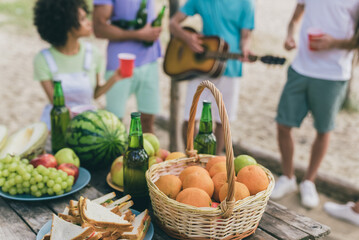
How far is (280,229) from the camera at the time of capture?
5.54ft

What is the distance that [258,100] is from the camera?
20.8 feet

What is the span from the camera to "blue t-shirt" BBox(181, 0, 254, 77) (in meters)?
3.46

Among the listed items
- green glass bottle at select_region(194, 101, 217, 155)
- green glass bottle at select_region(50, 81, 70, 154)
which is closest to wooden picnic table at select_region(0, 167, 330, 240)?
green glass bottle at select_region(194, 101, 217, 155)

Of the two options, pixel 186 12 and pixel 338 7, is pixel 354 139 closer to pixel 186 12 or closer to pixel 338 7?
pixel 338 7

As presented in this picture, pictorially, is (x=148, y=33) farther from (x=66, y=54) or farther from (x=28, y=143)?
(x=28, y=143)

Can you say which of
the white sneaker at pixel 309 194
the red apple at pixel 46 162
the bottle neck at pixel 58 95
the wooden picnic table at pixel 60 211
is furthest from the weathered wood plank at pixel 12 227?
the white sneaker at pixel 309 194

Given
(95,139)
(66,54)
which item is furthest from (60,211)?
(66,54)

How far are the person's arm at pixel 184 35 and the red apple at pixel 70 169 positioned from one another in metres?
2.14

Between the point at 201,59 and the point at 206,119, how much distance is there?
78.3 inches

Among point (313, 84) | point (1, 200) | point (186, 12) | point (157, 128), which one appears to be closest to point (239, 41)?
point (186, 12)

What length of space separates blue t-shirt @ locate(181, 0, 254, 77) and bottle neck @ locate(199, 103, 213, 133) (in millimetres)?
1824

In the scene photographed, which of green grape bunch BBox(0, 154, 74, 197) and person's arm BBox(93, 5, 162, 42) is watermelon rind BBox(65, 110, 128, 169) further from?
person's arm BBox(93, 5, 162, 42)

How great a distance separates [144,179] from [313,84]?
218 cm

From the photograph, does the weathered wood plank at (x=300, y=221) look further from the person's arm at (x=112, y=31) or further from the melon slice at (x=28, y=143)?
the person's arm at (x=112, y=31)
